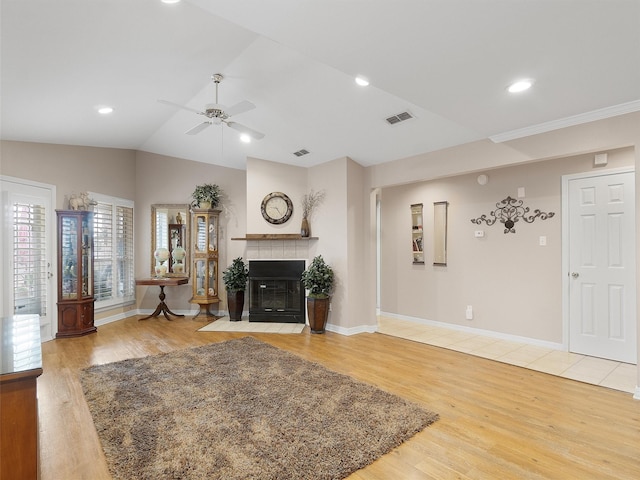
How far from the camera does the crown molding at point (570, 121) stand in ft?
9.64

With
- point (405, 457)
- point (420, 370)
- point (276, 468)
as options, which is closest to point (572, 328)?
point (420, 370)

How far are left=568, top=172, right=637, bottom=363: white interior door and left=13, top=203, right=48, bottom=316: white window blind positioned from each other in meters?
6.96

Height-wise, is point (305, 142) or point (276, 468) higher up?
point (305, 142)

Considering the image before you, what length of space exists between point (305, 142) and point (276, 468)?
13.2 ft

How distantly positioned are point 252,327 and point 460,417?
3654 mm

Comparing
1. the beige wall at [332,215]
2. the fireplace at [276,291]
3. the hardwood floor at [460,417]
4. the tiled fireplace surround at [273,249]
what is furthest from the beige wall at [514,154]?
the tiled fireplace surround at [273,249]

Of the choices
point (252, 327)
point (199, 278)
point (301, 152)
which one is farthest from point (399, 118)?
point (199, 278)

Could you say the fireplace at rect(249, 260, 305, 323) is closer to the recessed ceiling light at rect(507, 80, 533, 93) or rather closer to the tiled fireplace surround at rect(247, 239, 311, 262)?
the tiled fireplace surround at rect(247, 239, 311, 262)

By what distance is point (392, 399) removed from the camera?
291 centimetres

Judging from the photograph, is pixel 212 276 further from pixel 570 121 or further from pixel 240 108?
pixel 570 121

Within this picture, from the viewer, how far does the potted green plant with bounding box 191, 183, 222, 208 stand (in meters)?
6.29

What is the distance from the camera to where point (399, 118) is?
12.7 ft

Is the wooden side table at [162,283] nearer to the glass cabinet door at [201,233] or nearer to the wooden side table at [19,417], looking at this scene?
the glass cabinet door at [201,233]

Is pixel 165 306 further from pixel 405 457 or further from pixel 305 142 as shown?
pixel 405 457
